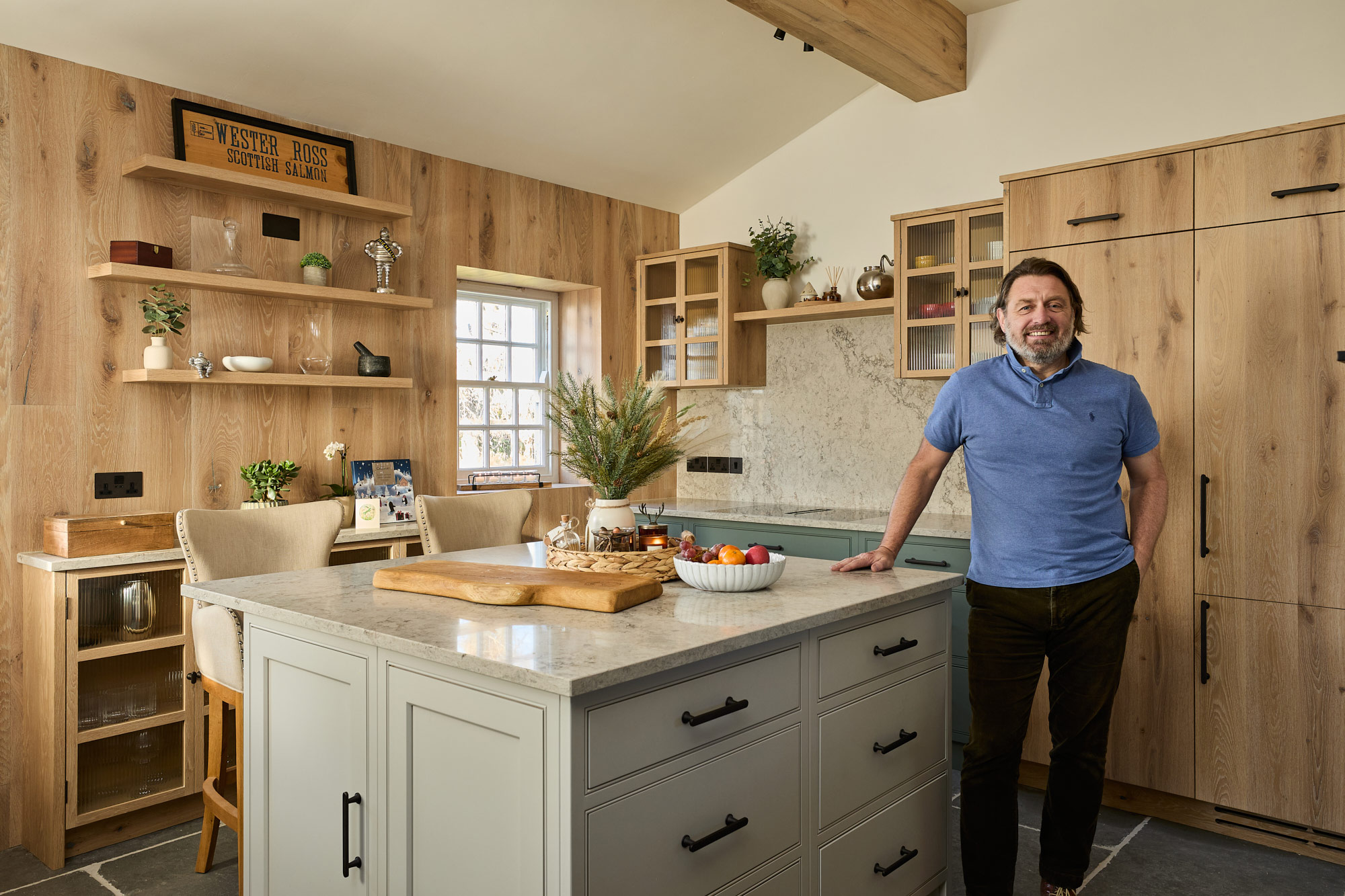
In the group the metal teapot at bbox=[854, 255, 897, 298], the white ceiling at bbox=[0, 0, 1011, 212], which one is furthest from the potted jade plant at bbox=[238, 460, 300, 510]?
the metal teapot at bbox=[854, 255, 897, 298]

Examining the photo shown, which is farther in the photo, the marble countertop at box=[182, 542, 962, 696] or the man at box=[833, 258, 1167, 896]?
the man at box=[833, 258, 1167, 896]

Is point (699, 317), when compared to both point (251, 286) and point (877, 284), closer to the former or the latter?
point (877, 284)

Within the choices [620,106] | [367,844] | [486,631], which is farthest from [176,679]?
[620,106]

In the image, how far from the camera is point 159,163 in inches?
122

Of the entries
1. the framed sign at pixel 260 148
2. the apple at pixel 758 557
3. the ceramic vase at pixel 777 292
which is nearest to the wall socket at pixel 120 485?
the framed sign at pixel 260 148

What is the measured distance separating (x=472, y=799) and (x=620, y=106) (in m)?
3.40

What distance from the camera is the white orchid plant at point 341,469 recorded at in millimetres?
3639

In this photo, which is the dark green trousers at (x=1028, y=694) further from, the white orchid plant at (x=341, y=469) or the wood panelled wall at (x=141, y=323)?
the wood panelled wall at (x=141, y=323)

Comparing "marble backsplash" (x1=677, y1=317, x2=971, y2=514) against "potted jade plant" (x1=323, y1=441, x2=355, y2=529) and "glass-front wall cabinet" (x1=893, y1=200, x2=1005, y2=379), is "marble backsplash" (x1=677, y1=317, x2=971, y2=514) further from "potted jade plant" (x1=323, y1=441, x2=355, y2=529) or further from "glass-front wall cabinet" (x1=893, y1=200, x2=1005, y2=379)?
"potted jade plant" (x1=323, y1=441, x2=355, y2=529)

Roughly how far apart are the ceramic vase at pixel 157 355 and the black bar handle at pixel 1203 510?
343cm

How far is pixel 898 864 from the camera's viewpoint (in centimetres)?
211

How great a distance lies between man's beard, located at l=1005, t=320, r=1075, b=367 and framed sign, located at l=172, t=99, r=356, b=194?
2.80 meters

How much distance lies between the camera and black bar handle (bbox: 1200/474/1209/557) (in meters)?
2.84

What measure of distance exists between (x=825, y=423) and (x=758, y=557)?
8.84 ft
